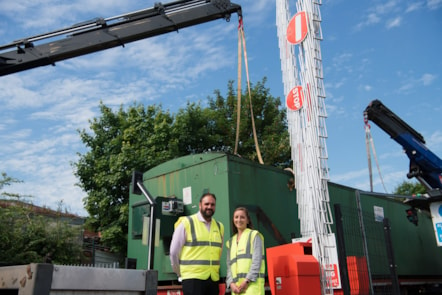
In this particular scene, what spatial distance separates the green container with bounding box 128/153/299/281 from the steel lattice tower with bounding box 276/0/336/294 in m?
0.50

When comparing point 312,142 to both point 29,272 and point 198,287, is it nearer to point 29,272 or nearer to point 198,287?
point 198,287

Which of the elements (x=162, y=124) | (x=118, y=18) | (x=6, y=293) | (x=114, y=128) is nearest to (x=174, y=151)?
(x=162, y=124)

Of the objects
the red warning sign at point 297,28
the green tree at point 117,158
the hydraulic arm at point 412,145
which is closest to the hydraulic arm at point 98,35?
the red warning sign at point 297,28

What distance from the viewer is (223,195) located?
6.03 metres

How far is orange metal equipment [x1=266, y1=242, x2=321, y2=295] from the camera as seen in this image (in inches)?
201

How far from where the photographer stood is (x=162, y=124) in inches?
704

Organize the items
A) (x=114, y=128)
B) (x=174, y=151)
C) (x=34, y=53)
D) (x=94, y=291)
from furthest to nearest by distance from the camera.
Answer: (x=114, y=128)
(x=174, y=151)
(x=34, y=53)
(x=94, y=291)

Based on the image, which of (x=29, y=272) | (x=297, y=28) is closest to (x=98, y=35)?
(x=297, y=28)

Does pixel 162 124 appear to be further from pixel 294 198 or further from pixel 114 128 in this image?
pixel 294 198

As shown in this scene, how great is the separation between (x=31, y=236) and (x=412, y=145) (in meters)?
12.4

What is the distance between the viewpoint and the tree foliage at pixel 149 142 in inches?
662

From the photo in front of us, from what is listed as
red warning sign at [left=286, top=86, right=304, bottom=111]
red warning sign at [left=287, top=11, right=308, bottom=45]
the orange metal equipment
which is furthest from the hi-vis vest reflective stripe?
red warning sign at [left=287, top=11, right=308, bottom=45]

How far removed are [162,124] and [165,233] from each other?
1185 cm

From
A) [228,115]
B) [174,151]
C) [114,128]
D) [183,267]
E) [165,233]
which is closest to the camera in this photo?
[183,267]
